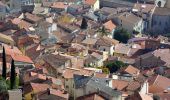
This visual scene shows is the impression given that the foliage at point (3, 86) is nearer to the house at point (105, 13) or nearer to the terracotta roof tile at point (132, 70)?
the terracotta roof tile at point (132, 70)

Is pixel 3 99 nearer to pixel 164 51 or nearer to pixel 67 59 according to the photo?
pixel 67 59

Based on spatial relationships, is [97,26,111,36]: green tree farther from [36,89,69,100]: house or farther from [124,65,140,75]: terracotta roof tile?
[36,89,69,100]: house

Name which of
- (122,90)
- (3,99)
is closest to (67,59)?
(122,90)

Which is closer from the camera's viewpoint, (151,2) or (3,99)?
(3,99)

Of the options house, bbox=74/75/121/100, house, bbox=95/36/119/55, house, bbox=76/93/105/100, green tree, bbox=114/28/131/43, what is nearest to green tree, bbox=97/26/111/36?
green tree, bbox=114/28/131/43

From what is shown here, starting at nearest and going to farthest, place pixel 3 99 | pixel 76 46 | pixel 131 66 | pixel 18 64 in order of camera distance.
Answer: pixel 3 99 < pixel 18 64 < pixel 131 66 < pixel 76 46

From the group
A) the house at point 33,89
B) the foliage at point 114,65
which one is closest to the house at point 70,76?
the house at point 33,89

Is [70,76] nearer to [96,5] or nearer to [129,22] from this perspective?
[129,22]
